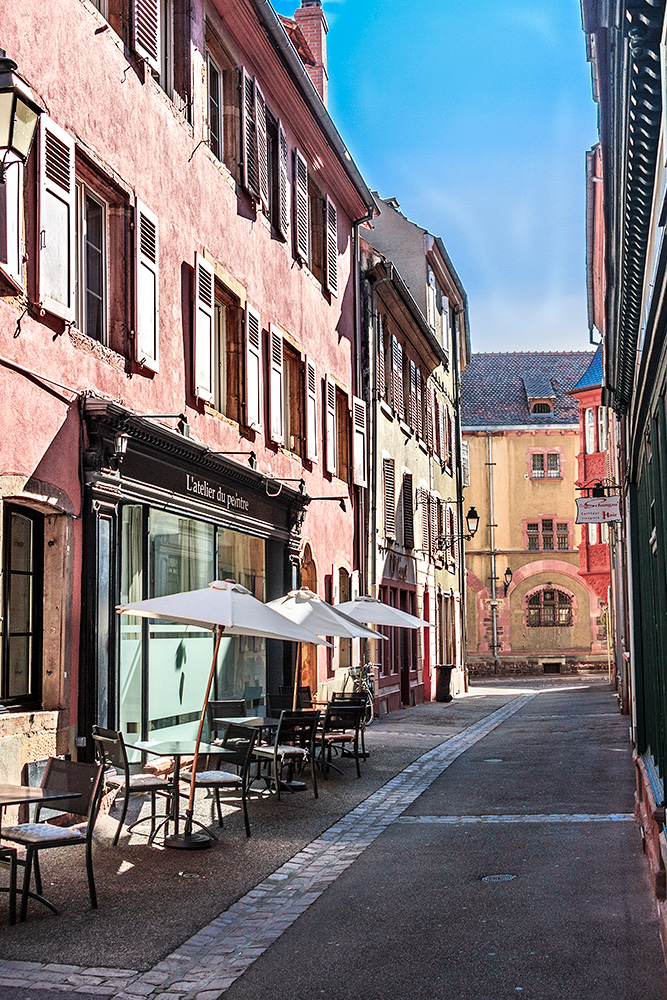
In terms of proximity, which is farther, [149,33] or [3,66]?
Result: [149,33]

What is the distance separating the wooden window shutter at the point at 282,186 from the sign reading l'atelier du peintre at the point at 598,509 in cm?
615

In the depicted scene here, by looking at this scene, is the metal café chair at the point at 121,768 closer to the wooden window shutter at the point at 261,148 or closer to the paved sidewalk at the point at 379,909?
the paved sidewalk at the point at 379,909

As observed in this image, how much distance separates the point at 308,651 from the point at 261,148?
8051mm

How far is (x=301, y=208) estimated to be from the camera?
64.3 ft

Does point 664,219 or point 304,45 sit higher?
point 304,45

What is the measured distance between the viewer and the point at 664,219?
4.79 metres

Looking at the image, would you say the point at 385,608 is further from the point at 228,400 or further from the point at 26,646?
the point at 26,646

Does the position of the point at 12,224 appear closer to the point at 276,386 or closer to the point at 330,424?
the point at 276,386

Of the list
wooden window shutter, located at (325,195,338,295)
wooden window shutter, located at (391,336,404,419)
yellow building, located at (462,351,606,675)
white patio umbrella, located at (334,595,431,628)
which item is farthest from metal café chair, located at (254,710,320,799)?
yellow building, located at (462,351,606,675)

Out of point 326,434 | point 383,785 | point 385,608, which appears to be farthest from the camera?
point 326,434

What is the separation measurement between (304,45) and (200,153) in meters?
11.1

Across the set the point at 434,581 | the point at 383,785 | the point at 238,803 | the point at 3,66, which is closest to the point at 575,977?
the point at 3,66

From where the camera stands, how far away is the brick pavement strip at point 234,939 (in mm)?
5793

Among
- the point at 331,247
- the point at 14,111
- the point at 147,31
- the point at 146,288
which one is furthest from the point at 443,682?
the point at 14,111
